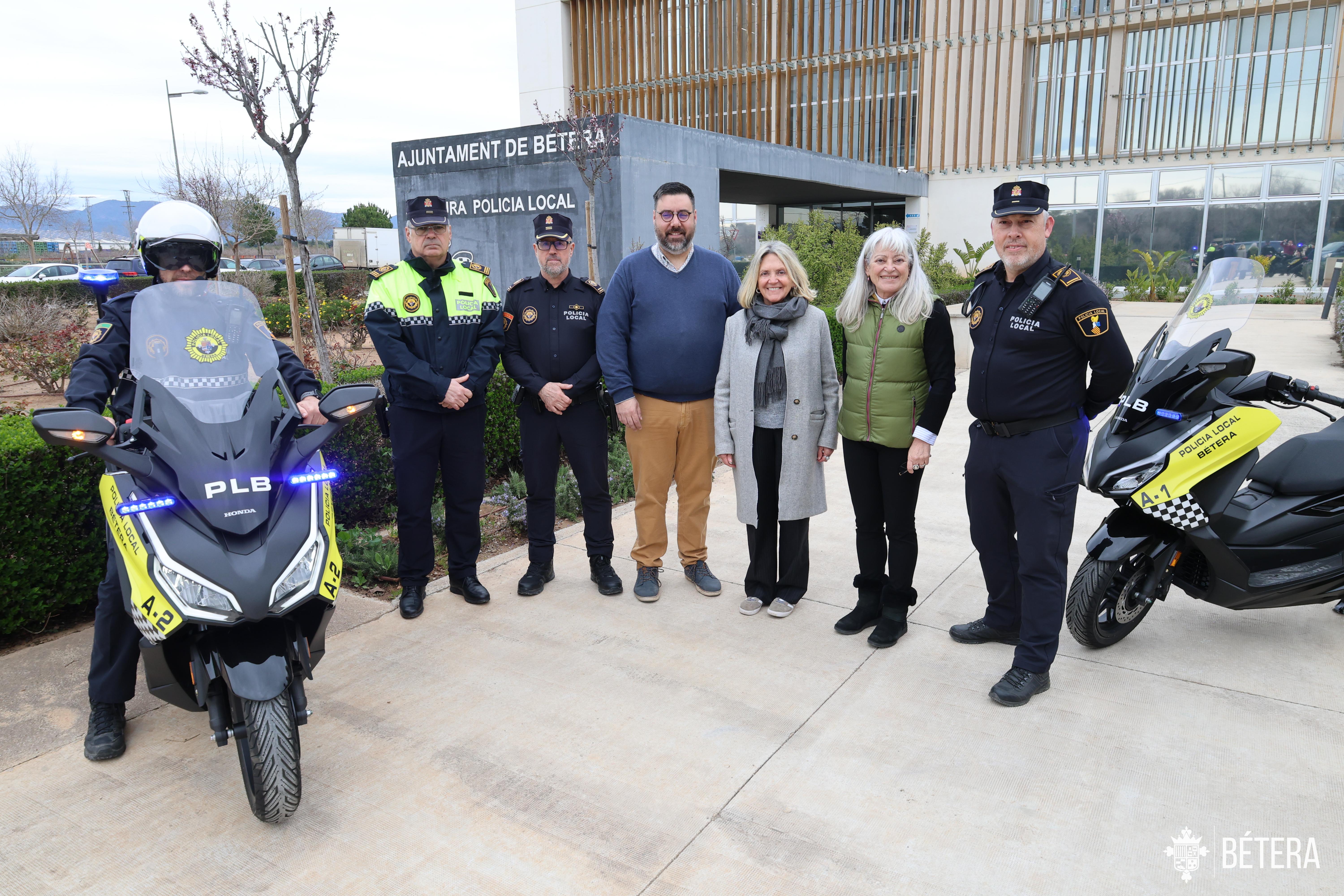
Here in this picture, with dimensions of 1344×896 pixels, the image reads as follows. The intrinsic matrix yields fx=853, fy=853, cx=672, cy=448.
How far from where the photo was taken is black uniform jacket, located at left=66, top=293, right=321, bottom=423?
2.70 m

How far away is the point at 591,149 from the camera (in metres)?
11.4

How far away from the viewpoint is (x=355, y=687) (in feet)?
11.2

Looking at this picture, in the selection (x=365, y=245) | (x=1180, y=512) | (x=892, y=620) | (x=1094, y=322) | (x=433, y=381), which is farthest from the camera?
(x=365, y=245)

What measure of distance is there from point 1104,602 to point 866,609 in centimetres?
98

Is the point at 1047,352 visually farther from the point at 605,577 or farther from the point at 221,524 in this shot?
the point at 221,524

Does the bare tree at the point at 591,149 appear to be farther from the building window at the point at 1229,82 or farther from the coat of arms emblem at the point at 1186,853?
the building window at the point at 1229,82

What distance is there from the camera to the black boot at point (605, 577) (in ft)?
14.5

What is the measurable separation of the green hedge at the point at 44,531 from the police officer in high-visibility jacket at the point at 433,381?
51.3 inches

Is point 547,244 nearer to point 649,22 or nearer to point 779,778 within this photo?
point 779,778

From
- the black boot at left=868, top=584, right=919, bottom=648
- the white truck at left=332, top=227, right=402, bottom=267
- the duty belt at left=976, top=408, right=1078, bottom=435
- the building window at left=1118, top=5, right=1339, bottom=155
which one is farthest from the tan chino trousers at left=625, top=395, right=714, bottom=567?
the white truck at left=332, top=227, right=402, bottom=267

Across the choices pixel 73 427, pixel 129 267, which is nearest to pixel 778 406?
pixel 73 427

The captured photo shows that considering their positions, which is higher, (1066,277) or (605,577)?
(1066,277)

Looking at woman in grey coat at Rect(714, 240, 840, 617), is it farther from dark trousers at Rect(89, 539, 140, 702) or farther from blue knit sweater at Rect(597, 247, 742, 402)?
dark trousers at Rect(89, 539, 140, 702)

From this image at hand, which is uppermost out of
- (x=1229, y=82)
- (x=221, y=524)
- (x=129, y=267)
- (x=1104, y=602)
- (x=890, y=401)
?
(x=1229, y=82)
